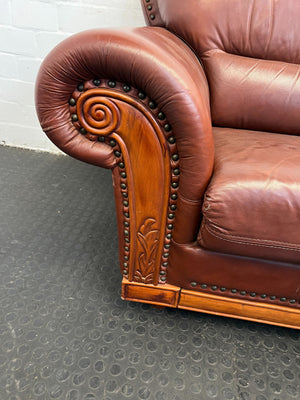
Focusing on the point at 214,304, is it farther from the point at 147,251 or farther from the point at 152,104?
the point at 152,104

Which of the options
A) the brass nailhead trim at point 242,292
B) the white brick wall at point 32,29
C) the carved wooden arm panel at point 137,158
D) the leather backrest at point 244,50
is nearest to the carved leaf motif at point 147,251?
the carved wooden arm panel at point 137,158

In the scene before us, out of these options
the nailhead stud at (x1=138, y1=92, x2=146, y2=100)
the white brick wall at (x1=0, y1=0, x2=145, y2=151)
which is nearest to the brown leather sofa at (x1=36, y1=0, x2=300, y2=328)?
the nailhead stud at (x1=138, y1=92, x2=146, y2=100)

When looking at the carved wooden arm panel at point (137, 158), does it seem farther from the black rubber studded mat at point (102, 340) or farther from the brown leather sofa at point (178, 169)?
the black rubber studded mat at point (102, 340)

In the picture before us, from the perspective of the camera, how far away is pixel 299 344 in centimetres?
81

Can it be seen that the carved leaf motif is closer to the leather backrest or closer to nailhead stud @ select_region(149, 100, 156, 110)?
nailhead stud @ select_region(149, 100, 156, 110)

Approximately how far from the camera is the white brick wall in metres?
1.36

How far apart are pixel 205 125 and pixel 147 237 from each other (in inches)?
11.9

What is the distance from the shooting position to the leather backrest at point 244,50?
958 mm

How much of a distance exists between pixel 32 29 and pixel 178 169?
1.21 metres

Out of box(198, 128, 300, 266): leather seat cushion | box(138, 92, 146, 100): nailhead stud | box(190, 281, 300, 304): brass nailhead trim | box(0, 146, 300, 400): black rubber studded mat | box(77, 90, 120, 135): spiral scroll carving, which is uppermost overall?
box(138, 92, 146, 100): nailhead stud

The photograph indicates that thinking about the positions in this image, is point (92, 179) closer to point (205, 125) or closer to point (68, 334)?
point (68, 334)

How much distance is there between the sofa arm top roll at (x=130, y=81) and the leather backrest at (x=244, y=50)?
1.41 ft

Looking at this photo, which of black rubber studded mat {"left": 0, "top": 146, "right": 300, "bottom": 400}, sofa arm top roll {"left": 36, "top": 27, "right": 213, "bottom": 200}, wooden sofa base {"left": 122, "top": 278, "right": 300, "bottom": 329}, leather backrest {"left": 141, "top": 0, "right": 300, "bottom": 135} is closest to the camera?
sofa arm top roll {"left": 36, "top": 27, "right": 213, "bottom": 200}

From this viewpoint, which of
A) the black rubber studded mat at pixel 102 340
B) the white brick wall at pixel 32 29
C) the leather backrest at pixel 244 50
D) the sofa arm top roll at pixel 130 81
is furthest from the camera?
the white brick wall at pixel 32 29
